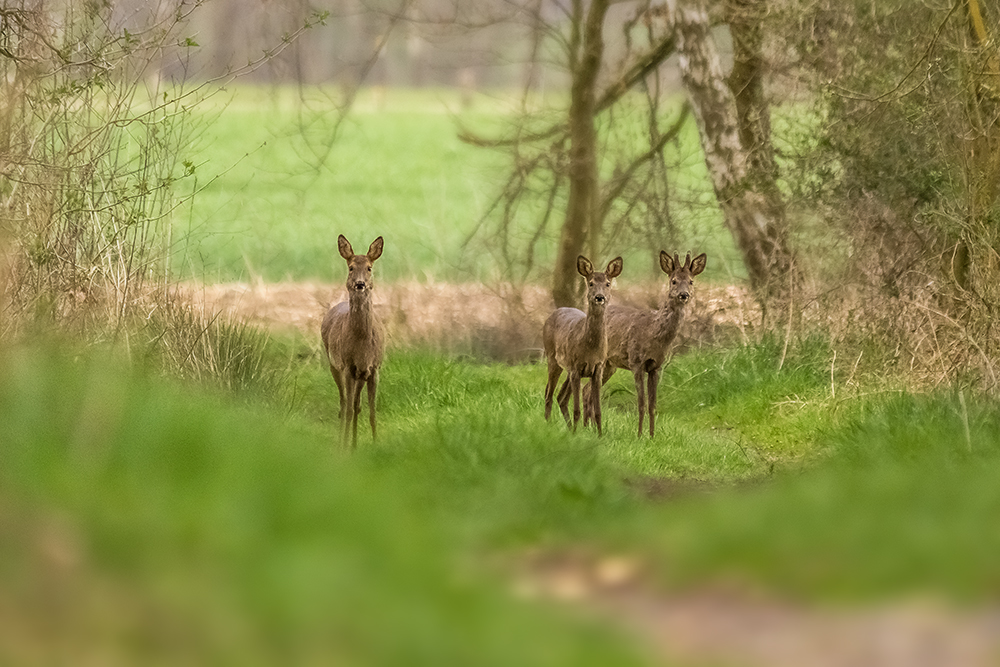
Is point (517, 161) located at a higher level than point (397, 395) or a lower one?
higher

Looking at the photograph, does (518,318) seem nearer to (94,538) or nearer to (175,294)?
(175,294)

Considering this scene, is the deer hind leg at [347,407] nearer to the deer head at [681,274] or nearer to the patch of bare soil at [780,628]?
the deer head at [681,274]

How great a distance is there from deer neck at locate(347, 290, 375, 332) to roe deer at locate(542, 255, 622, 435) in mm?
1668

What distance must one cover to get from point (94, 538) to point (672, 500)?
155 inches

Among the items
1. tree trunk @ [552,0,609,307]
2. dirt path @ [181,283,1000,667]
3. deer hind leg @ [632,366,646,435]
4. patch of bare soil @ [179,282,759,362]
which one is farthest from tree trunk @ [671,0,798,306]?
dirt path @ [181,283,1000,667]

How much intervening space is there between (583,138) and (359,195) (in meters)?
17.4

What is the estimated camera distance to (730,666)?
439 centimetres

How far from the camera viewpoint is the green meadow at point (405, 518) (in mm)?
4383

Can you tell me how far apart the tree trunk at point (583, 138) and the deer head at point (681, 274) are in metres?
4.22

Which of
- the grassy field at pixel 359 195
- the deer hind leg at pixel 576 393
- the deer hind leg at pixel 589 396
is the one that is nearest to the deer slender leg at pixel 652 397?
the deer hind leg at pixel 589 396

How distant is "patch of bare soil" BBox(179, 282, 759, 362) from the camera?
15727 millimetres

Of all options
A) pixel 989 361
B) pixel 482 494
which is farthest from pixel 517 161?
pixel 482 494

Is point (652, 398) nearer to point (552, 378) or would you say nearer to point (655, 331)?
point (655, 331)

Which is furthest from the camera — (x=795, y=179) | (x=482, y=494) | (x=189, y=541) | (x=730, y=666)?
(x=795, y=179)
